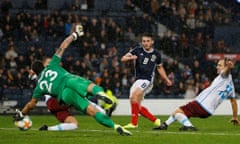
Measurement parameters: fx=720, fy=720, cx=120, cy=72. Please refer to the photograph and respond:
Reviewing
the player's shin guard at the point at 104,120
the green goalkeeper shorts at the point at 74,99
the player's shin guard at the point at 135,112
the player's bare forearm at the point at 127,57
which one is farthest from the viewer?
the player's shin guard at the point at 135,112

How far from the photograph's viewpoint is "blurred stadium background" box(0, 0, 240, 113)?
101 feet

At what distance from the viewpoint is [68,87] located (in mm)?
13875

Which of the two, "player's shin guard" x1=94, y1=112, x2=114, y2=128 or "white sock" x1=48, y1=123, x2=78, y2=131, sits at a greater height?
"player's shin guard" x1=94, y1=112, x2=114, y2=128

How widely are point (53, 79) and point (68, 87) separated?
1.35 feet

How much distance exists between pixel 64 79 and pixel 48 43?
62.0ft

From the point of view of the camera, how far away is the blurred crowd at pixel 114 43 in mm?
30734

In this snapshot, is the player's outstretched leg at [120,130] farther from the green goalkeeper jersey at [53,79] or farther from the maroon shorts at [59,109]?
the maroon shorts at [59,109]

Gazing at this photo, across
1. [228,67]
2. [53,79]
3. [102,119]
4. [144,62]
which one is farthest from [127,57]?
[102,119]

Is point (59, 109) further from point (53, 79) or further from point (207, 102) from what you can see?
point (207, 102)

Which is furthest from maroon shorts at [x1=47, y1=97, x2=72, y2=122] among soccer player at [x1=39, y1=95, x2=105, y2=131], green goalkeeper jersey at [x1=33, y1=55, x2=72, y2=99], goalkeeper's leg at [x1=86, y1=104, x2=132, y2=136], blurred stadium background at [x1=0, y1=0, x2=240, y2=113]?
blurred stadium background at [x1=0, y1=0, x2=240, y2=113]

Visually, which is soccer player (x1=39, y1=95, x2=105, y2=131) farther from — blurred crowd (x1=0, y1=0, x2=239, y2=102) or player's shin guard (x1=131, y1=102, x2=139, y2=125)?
blurred crowd (x1=0, y1=0, x2=239, y2=102)

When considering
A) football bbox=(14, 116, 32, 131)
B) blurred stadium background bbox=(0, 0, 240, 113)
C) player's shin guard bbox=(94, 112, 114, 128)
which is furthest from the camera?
blurred stadium background bbox=(0, 0, 240, 113)

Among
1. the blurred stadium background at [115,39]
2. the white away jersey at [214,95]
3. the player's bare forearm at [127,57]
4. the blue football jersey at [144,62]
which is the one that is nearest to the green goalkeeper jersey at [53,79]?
the player's bare forearm at [127,57]

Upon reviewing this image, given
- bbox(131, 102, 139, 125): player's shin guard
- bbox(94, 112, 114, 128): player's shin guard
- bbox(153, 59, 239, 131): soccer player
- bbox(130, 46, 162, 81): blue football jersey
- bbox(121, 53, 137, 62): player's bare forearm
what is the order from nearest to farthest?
1. bbox(94, 112, 114, 128): player's shin guard
2. bbox(153, 59, 239, 131): soccer player
3. bbox(121, 53, 137, 62): player's bare forearm
4. bbox(131, 102, 139, 125): player's shin guard
5. bbox(130, 46, 162, 81): blue football jersey
